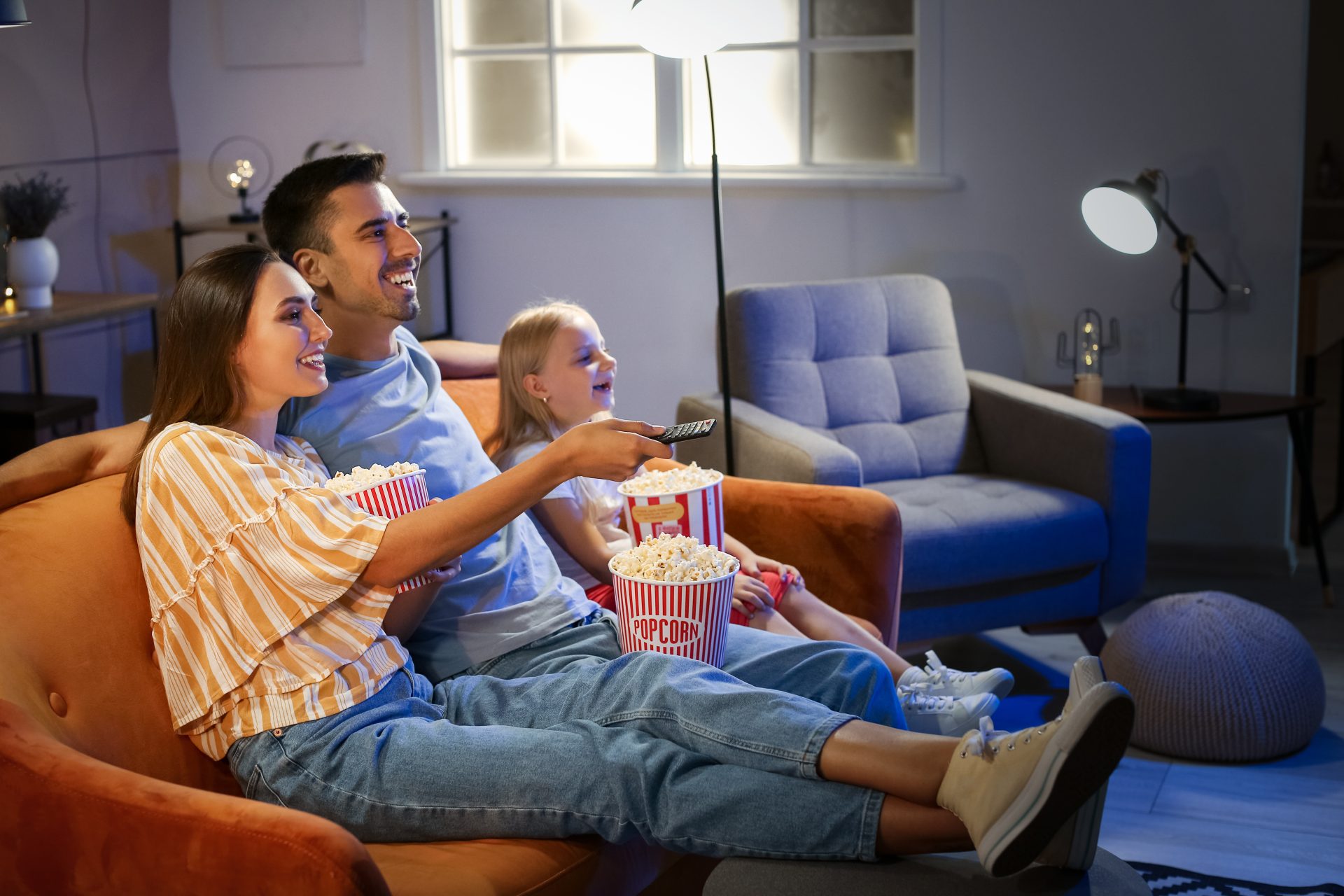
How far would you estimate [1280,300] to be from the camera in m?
3.95

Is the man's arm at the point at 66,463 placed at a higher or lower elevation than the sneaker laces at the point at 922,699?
higher

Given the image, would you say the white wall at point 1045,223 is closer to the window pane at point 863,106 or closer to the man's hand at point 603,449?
the window pane at point 863,106

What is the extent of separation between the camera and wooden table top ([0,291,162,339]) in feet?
12.9

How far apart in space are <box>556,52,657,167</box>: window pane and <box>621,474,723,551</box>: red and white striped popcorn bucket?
2.76 m

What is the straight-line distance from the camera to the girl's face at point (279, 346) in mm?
1752

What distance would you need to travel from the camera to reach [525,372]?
2.36 meters

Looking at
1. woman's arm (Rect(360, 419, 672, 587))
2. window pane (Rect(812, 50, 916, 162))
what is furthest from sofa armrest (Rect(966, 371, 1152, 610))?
woman's arm (Rect(360, 419, 672, 587))

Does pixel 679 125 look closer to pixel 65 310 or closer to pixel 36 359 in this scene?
pixel 65 310

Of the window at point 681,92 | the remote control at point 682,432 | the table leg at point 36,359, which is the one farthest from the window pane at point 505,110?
the remote control at point 682,432

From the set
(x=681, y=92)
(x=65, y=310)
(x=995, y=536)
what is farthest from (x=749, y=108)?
(x=65, y=310)

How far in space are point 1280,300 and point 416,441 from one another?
2.91 meters

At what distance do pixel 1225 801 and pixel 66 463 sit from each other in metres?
2.13

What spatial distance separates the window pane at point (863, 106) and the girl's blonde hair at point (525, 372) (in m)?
2.32

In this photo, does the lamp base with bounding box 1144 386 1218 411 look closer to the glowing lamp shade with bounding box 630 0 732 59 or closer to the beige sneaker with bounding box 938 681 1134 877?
the glowing lamp shade with bounding box 630 0 732 59
